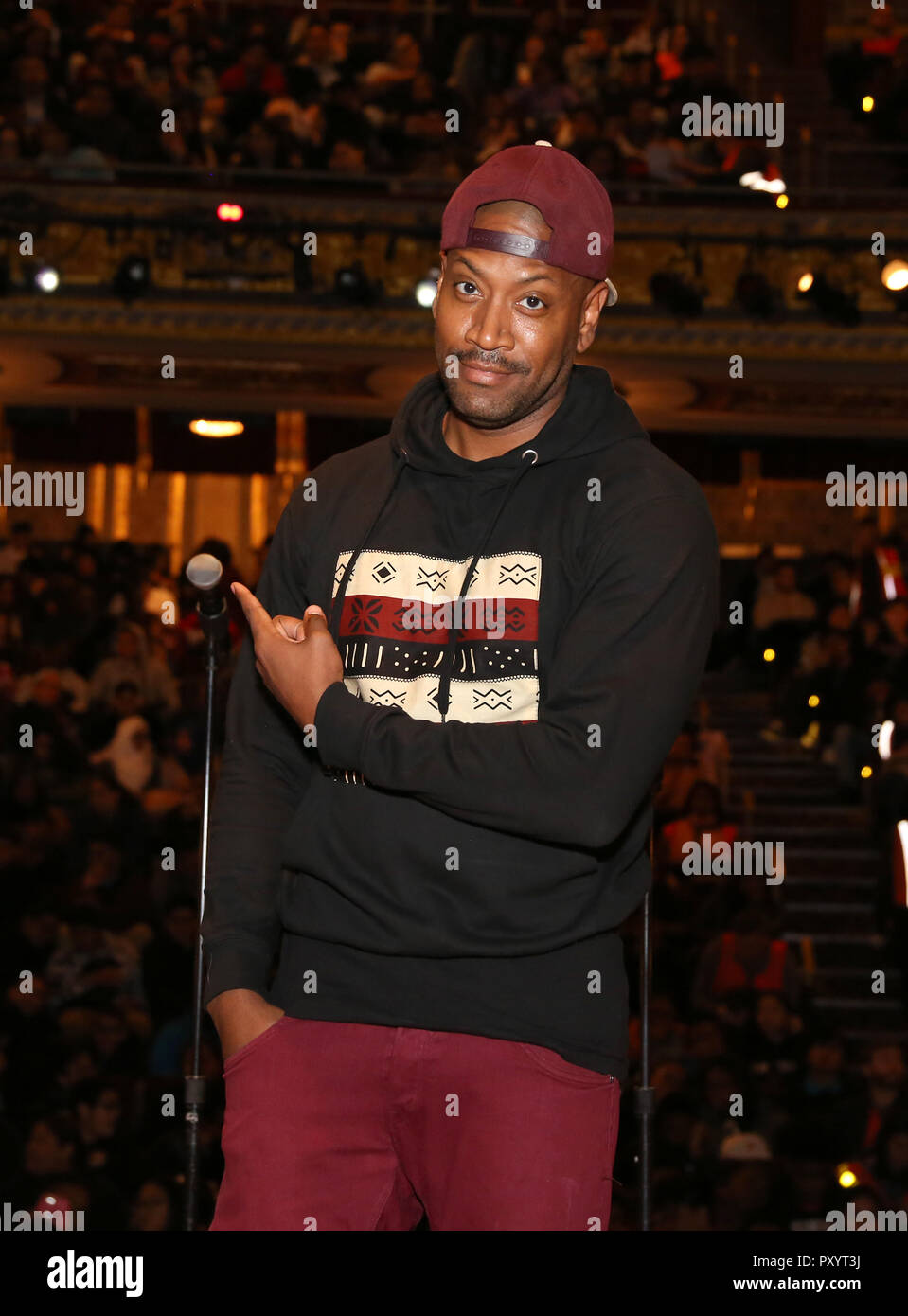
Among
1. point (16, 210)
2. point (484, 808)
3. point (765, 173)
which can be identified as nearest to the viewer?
point (484, 808)

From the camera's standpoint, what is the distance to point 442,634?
185 centimetres

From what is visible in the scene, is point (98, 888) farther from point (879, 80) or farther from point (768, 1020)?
point (879, 80)

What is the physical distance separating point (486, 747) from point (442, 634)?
0.19 metres

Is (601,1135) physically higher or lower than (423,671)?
lower

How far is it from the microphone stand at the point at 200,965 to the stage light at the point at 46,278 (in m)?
8.90

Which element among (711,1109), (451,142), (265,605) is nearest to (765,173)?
(451,142)

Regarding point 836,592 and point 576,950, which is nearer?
point 576,950

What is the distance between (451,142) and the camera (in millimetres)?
10828

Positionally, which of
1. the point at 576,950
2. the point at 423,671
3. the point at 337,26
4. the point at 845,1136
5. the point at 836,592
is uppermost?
the point at 337,26

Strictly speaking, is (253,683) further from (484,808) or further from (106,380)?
(106,380)

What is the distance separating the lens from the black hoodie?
1.71m

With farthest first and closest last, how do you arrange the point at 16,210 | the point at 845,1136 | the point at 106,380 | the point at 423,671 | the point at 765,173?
the point at 106,380 → the point at 765,173 → the point at 16,210 → the point at 845,1136 → the point at 423,671

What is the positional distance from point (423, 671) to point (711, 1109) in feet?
13.8

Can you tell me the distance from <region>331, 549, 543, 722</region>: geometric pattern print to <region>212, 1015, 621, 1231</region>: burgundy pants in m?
0.37
